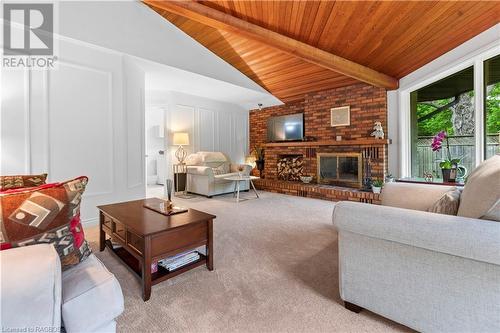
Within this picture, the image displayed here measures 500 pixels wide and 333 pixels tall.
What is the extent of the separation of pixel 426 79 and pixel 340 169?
2.08 m

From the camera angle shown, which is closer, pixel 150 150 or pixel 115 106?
pixel 115 106

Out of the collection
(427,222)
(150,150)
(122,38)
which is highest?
(122,38)

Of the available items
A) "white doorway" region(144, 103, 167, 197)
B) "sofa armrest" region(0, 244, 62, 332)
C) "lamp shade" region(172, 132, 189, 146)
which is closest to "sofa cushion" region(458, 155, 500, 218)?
"sofa armrest" region(0, 244, 62, 332)

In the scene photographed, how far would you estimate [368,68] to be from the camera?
13.0 feet

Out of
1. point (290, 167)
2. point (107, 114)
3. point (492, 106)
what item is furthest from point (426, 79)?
point (107, 114)

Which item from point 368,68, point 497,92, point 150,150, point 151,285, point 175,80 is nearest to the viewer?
point 151,285

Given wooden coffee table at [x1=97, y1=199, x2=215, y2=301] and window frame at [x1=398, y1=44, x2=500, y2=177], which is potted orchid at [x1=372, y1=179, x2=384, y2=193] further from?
wooden coffee table at [x1=97, y1=199, x2=215, y2=301]

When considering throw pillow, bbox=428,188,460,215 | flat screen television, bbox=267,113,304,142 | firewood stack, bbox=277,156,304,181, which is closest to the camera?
throw pillow, bbox=428,188,460,215

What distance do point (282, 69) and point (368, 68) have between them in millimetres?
1525

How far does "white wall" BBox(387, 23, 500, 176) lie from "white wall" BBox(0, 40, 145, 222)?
4319 mm

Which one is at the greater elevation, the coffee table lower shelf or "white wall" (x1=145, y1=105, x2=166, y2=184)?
"white wall" (x1=145, y1=105, x2=166, y2=184)

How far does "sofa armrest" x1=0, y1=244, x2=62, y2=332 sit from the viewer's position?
0.70m

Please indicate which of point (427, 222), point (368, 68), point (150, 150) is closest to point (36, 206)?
point (427, 222)

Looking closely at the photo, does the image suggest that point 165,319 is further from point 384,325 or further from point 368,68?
point 368,68
